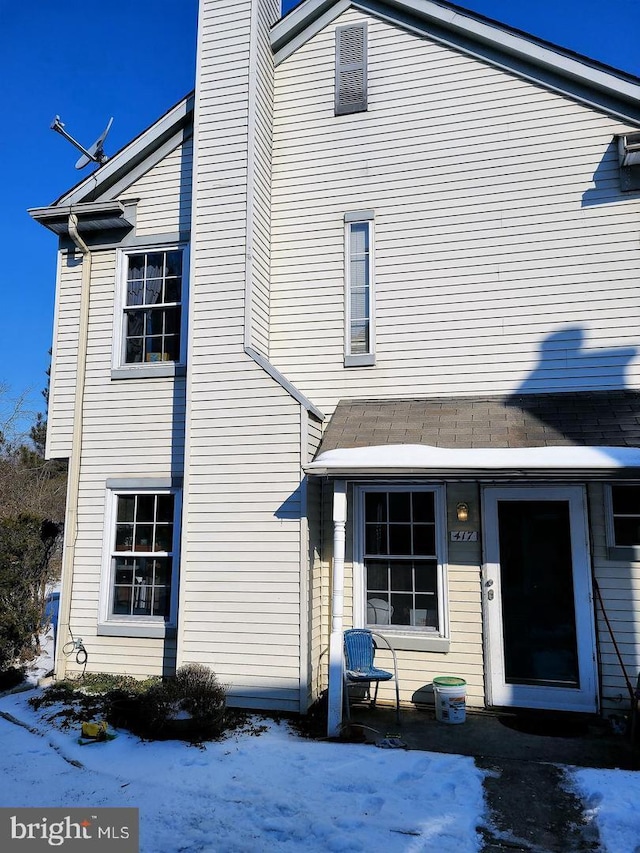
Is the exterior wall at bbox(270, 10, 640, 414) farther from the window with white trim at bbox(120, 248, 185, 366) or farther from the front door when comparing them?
the front door

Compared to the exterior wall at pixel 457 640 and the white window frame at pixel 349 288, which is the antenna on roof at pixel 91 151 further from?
the exterior wall at pixel 457 640

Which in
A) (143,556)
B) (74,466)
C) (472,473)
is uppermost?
(74,466)

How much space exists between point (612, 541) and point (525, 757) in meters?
2.29

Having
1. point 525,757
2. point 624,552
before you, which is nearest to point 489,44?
point 624,552

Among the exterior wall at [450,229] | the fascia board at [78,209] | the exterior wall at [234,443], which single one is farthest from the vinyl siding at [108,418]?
the exterior wall at [450,229]

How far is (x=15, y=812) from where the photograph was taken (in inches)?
167

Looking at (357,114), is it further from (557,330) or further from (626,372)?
(626,372)

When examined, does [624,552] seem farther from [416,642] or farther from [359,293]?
[359,293]

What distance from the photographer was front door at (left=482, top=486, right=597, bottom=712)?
20.9ft

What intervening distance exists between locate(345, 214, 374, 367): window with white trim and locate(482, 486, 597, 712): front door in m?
2.21

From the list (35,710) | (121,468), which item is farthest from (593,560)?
(35,710)

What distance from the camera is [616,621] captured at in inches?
248

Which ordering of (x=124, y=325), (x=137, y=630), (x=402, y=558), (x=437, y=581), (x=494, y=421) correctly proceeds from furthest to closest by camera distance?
(x=124, y=325), (x=137, y=630), (x=402, y=558), (x=437, y=581), (x=494, y=421)

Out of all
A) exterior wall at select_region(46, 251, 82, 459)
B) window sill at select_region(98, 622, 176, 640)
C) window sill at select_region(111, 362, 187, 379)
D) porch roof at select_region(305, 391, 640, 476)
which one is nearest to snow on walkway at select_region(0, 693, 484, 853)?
window sill at select_region(98, 622, 176, 640)
